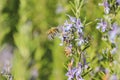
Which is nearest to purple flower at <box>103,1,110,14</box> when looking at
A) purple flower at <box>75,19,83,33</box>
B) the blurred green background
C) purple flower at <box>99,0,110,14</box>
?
purple flower at <box>99,0,110,14</box>

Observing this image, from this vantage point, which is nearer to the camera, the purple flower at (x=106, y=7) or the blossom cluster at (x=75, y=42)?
the blossom cluster at (x=75, y=42)

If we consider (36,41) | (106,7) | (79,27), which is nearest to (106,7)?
(106,7)

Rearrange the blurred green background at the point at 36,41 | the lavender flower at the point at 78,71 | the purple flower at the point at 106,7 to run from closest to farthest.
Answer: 1. the lavender flower at the point at 78,71
2. the purple flower at the point at 106,7
3. the blurred green background at the point at 36,41

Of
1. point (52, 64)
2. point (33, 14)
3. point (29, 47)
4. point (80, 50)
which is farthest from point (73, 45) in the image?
point (33, 14)

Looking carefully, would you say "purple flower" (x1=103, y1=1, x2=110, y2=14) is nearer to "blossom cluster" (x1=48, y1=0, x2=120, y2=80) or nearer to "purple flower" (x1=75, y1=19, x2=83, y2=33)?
"blossom cluster" (x1=48, y1=0, x2=120, y2=80)

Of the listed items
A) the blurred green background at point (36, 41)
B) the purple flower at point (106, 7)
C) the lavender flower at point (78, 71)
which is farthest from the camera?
the blurred green background at point (36, 41)

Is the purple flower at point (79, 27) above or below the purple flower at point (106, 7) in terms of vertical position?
below

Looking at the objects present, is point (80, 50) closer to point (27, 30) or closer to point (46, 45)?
point (27, 30)

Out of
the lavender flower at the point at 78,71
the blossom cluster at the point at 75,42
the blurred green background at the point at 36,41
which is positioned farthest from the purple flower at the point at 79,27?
the blurred green background at the point at 36,41

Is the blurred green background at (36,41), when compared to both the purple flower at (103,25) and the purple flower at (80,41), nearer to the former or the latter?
the purple flower at (103,25)

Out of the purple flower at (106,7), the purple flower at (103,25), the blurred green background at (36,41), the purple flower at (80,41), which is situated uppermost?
the blurred green background at (36,41)
